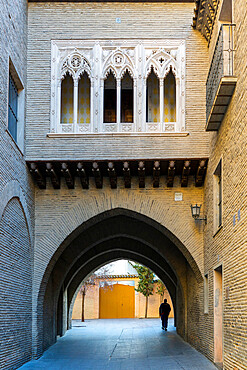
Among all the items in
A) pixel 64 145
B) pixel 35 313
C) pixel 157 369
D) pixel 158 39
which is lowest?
pixel 157 369

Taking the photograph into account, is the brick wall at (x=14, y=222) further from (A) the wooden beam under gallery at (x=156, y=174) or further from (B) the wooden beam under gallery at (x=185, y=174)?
(B) the wooden beam under gallery at (x=185, y=174)

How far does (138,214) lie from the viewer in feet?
56.7

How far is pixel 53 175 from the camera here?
1662 cm

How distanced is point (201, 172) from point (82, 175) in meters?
3.23

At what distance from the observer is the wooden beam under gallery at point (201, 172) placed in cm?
1622

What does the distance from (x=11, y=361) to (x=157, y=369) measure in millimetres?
3324

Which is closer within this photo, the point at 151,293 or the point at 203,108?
the point at 203,108

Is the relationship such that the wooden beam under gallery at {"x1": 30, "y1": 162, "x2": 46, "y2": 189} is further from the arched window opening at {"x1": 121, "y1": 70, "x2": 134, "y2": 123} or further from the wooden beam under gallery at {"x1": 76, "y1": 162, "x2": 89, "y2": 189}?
the arched window opening at {"x1": 121, "y1": 70, "x2": 134, "y2": 123}

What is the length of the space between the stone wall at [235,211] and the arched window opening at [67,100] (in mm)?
5241

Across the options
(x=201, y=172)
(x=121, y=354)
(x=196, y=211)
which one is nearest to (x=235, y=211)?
(x=196, y=211)

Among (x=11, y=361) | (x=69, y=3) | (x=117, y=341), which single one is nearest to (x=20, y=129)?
(x=69, y=3)

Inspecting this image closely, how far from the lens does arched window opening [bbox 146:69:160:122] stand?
58.1 feet

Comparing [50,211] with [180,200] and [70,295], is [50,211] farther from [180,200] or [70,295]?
[70,295]

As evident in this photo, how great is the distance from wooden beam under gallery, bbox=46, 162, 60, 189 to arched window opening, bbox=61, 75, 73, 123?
1.75m
